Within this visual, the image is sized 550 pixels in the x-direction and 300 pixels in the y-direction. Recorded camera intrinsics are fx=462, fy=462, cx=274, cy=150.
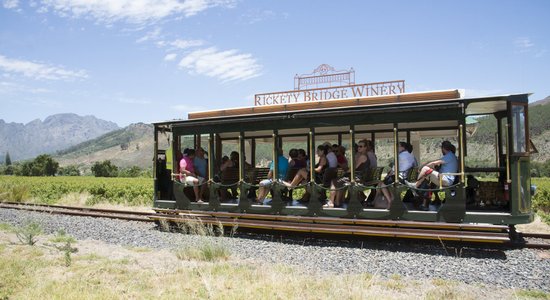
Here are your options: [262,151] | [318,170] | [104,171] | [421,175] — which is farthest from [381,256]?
[104,171]

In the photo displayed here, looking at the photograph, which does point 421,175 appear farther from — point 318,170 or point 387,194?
point 318,170

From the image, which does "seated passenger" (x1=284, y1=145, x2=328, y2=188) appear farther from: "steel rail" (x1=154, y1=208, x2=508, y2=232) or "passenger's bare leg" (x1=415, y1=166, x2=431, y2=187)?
"passenger's bare leg" (x1=415, y1=166, x2=431, y2=187)

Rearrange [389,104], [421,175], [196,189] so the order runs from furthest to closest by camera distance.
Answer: [196,189] < [389,104] < [421,175]

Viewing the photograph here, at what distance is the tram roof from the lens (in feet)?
26.6

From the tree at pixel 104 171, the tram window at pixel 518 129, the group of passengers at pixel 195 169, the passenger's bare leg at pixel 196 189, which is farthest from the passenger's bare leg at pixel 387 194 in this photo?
the tree at pixel 104 171

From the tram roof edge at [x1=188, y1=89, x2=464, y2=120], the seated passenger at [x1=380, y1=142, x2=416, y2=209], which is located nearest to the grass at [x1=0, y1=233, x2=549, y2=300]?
the seated passenger at [x1=380, y1=142, x2=416, y2=209]

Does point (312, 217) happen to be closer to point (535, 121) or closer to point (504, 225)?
point (504, 225)

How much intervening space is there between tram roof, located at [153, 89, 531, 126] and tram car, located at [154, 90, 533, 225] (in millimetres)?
20

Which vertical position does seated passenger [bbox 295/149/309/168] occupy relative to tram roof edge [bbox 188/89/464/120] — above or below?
below

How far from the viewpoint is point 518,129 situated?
315 inches

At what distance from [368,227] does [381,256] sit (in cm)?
105

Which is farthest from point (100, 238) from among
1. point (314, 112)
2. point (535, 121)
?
point (535, 121)

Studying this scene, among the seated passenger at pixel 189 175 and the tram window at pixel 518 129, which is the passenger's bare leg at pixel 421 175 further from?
the seated passenger at pixel 189 175

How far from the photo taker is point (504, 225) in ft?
27.0
